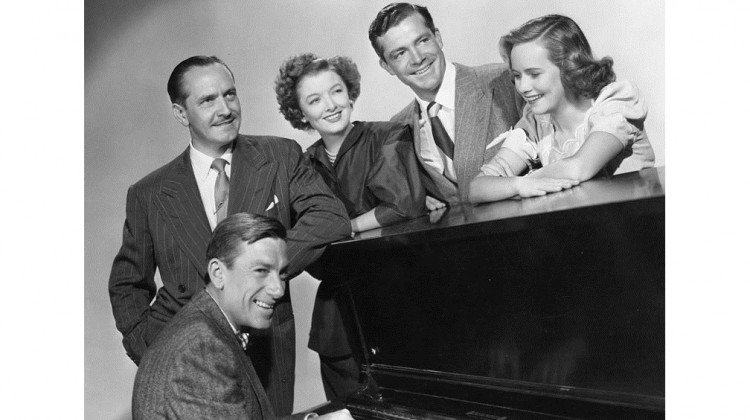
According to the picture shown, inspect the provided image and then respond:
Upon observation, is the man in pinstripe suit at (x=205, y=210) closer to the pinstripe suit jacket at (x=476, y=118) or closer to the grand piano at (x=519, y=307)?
the grand piano at (x=519, y=307)

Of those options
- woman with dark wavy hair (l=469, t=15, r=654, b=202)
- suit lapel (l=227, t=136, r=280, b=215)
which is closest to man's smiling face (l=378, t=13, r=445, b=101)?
woman with dark wavy hair (l=469, t=15, r=654, b=202)

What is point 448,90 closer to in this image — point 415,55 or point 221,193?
point 415,55

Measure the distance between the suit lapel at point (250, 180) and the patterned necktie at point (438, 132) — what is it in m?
0.67

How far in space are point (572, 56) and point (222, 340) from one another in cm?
133

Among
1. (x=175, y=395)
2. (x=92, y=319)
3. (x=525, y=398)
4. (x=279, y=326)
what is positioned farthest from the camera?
(x=92, y=319)

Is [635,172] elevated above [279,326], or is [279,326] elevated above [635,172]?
[635,172]

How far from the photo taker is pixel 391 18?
119 inches

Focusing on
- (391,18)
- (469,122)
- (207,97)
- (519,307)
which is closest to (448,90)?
(469,122)

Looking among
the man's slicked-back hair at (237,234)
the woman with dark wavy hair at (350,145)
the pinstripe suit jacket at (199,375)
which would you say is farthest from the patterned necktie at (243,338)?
the woman with dark wavy hair at (350,145)

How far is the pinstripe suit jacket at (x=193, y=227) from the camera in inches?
128
